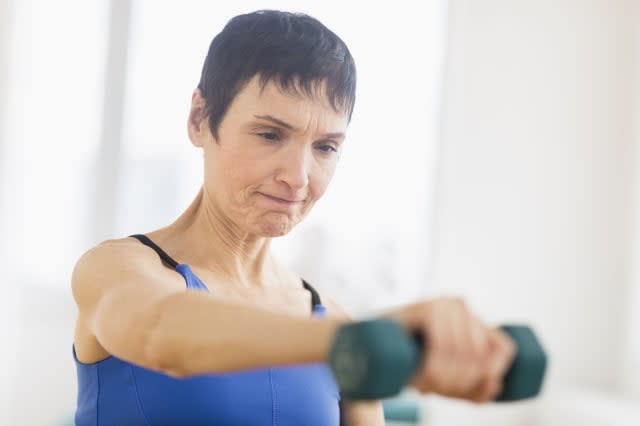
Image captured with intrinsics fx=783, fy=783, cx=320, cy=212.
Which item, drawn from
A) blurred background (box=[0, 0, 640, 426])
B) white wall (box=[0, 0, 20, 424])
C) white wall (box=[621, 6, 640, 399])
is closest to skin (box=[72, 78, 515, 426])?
white wall (box=[0, 0, 20, 424])

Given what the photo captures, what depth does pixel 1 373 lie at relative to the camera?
331 cm

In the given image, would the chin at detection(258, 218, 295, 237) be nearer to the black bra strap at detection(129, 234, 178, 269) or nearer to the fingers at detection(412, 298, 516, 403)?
the black bra strap at detection(129, 234, 178, 269)

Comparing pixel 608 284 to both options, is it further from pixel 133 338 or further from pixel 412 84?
pixel 133 338

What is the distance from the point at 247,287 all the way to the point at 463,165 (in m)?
2.93

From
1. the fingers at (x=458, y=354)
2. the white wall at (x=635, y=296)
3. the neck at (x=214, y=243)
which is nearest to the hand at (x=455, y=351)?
the fingers at (x=458, y=354)

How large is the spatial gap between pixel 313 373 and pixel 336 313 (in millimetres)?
188

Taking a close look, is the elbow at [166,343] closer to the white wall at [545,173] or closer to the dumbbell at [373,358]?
the dumbbell at [373,358]

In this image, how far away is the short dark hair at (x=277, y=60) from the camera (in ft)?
3.47

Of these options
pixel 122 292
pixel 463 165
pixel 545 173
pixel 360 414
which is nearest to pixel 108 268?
pixel 122 292

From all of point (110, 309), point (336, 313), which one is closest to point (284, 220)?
point (336, 313)

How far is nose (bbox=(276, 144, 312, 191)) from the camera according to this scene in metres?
1.06

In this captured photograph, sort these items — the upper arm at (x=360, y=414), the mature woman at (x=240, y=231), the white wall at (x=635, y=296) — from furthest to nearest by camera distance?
1. the white wall at (x=635, y=296)
2. the upper arm at (x=360, y=414)
3. the mature woman at (x=240, y=231)

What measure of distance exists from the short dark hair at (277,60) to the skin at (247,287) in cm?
2

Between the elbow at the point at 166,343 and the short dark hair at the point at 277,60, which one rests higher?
the short dark hair at the point at 277,60
